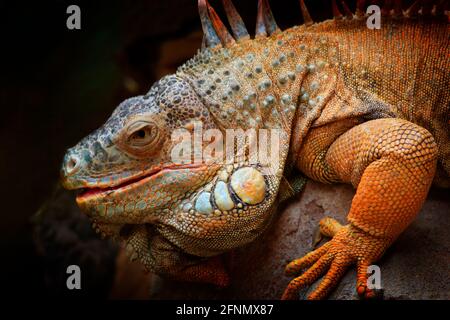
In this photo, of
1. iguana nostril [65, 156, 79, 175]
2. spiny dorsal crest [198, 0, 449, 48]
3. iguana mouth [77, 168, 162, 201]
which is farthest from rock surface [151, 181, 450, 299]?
iguana nostril [65, 156, 79, 175]

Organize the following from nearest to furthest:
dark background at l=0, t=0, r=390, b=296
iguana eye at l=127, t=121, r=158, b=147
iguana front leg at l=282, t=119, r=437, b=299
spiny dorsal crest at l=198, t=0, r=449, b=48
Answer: iguana front leg at l=282, t=119, r=437, b=299 → iguana eye at l=127, t=121, r=158, b=147 → spiny dorsal crest at l=198, t=0, r=449, b=48 → dark background at l=0, t=0, r=390, b=296

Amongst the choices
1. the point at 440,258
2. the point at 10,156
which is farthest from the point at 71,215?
the point at 440,258

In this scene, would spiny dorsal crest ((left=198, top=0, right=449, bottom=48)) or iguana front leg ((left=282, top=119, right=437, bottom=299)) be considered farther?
spiny dorsal crest ((left=198, top=0, right=449, bottom=48))

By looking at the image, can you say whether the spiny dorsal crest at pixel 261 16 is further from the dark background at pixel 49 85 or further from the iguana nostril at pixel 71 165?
the dark background at pixel 49 85

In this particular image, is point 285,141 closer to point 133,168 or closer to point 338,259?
→ point 338,259

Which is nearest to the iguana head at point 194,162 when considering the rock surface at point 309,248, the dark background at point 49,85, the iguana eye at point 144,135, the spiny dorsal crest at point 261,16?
the iguana eye at point 144,135

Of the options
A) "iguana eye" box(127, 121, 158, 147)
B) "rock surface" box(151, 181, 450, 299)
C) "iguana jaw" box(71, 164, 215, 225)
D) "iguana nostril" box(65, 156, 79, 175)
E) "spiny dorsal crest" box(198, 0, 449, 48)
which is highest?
"spiny dorsal crest" box(198, 0, 449, 48)

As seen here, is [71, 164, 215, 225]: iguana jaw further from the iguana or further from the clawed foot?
the clawed foot
